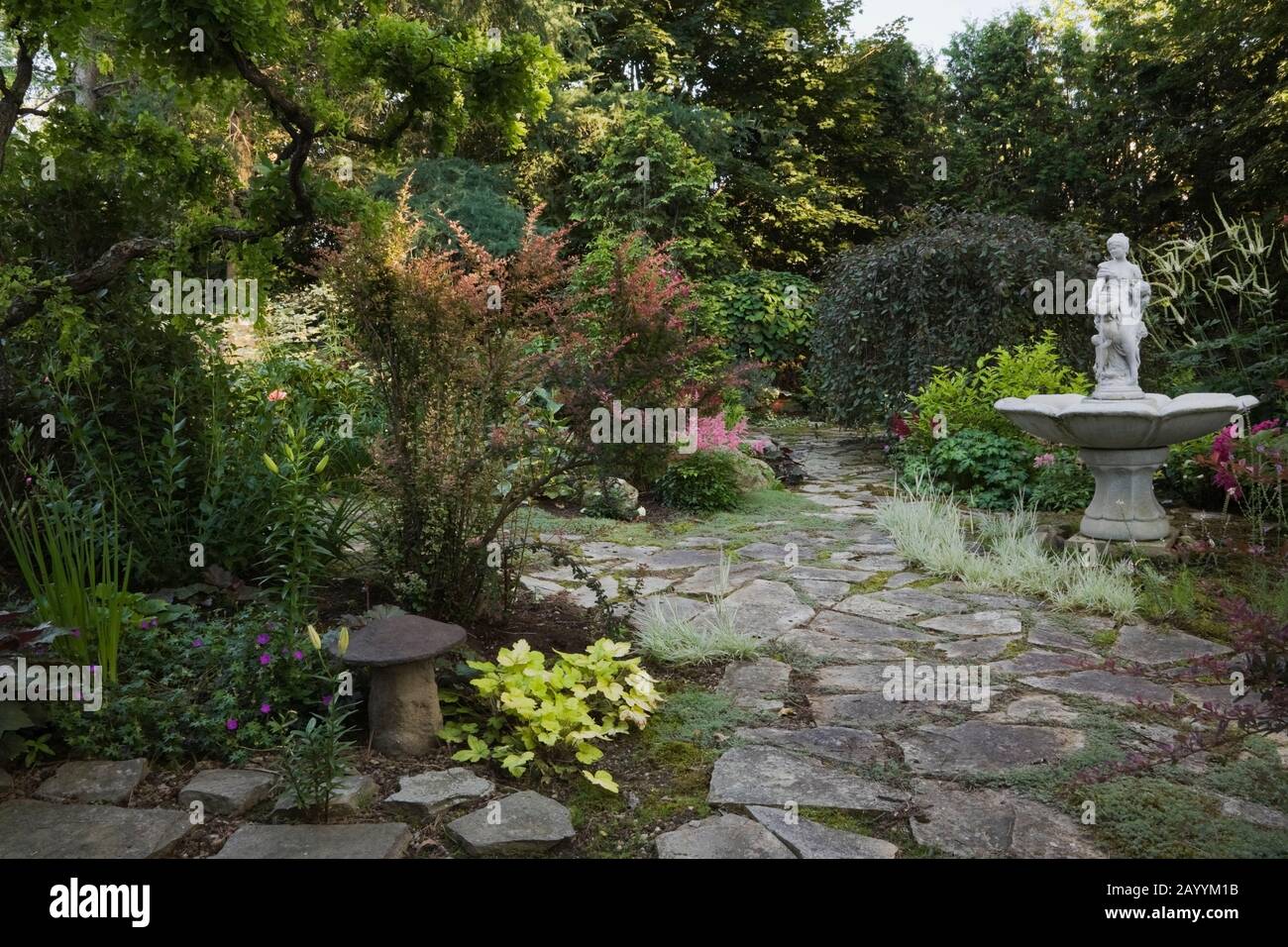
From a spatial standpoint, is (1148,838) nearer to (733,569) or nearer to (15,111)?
(733,569)

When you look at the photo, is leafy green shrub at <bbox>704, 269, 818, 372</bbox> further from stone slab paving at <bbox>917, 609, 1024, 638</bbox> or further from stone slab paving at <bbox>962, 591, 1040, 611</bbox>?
stone slab paving at <bbox>917, 609, 1024, 638</bbox>

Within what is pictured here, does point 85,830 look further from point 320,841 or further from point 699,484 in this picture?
point 699,484

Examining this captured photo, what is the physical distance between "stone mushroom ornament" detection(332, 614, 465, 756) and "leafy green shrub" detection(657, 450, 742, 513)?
13.7 feet

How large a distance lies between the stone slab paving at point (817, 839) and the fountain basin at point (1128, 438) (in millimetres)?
3680

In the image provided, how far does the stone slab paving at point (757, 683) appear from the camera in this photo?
3.45m

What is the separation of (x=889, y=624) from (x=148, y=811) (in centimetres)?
310

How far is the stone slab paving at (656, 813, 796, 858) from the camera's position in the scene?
7.88ft

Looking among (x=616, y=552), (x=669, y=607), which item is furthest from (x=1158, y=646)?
(x=616, y=552)

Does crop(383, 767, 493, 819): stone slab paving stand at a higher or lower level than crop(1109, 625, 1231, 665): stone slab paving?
lower

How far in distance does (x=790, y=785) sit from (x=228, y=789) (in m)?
1.56

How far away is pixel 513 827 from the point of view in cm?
248

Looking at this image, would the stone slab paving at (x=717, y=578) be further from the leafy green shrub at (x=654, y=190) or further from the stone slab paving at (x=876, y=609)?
the leafy green shrub at (x=654, y=190)

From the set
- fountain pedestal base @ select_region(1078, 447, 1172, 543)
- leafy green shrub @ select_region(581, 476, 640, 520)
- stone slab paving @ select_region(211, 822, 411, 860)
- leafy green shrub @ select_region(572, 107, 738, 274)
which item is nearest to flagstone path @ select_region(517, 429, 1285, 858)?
stone slab paving @ select_region(211, 822, 411, 860)
